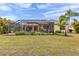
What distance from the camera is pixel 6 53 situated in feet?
23.2

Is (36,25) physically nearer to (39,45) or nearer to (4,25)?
(39,45)

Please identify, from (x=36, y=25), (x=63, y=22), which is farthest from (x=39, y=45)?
(x=63, y=22)

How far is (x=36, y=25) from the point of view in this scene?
23.2 ft

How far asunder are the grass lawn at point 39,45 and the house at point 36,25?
0.08 meters

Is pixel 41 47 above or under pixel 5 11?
under

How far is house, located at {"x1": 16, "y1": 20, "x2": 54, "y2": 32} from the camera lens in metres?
7.08

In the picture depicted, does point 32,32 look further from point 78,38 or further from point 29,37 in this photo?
point 78,38

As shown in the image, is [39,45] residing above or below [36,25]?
below

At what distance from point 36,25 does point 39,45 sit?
0.24 meters

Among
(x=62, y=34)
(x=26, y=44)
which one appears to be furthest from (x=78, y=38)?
(x=26, y=44)

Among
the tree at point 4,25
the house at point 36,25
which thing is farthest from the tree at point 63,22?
the tree at point 4,25

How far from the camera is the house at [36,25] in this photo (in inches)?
279

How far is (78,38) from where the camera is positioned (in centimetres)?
711

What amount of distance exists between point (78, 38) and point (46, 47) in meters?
0.40
